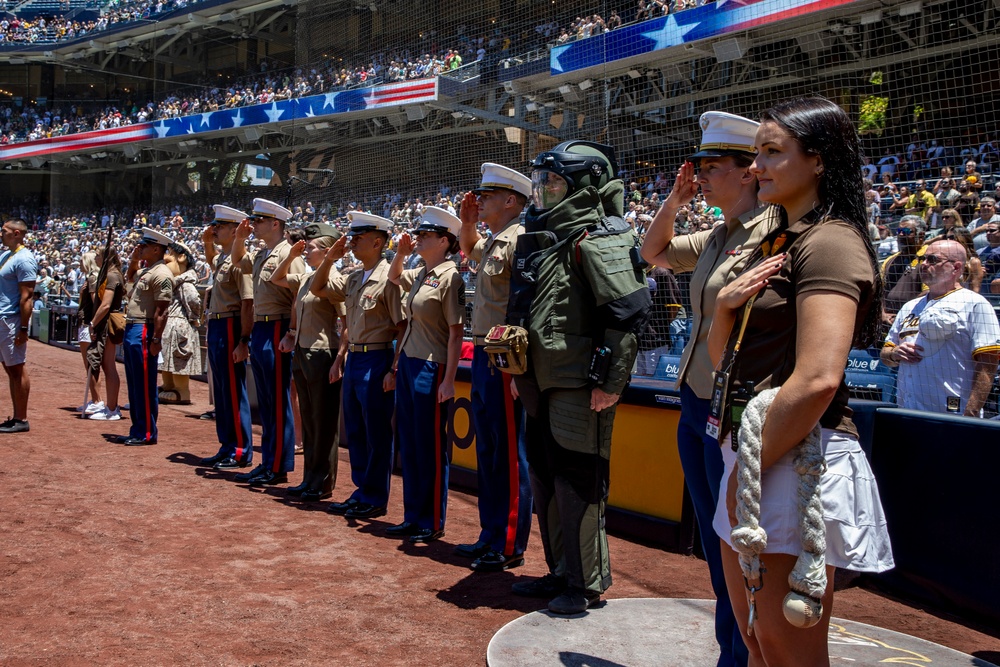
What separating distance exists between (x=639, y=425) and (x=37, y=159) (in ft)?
126

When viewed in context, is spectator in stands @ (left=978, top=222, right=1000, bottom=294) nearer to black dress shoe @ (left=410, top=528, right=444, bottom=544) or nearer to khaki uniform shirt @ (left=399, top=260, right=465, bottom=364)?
khaki uniform shirt @ (left=399, top=260, right=465, bottom=364)

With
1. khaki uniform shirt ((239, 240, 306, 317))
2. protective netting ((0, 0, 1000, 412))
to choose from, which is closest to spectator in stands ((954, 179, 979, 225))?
protective netting ((0, 0, 1000, 412))

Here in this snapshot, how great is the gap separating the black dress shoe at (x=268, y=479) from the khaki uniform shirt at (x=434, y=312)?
1962 millimetres

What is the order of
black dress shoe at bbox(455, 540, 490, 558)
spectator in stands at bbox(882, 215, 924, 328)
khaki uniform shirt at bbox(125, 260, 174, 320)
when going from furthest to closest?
khaki uniform shirt at bbox(125, 260, 174, 320), spectator in stands at bbox(882, 215, 924, 328), black dress shoe at bbox(455, 540, 490, 558)

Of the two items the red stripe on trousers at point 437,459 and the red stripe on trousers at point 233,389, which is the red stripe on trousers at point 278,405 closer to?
the red stripe on trousers at point 233,389

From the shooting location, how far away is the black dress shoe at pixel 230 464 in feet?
22.6

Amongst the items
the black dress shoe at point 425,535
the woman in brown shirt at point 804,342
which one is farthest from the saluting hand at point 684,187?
the black dress shoe at point 425,535

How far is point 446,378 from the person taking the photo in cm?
487

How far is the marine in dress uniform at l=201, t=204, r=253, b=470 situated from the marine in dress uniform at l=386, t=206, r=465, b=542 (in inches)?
86.0

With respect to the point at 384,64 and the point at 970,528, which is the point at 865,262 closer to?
the point at 970,528

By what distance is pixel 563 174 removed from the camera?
3.80 meters

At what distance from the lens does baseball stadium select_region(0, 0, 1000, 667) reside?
3.19 m

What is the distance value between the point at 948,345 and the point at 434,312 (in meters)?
2.88

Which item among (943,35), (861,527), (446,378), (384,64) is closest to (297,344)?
(446,378)
